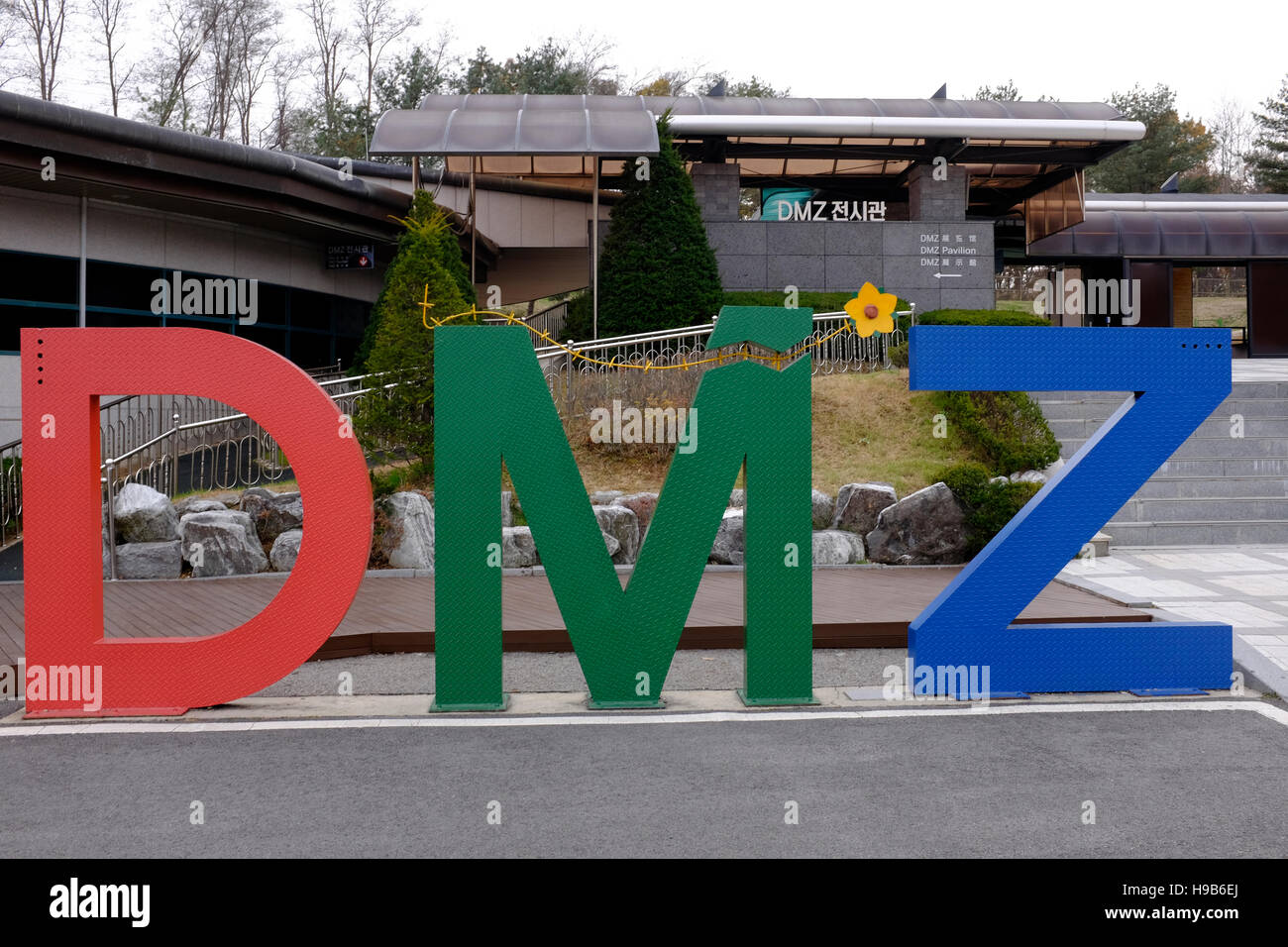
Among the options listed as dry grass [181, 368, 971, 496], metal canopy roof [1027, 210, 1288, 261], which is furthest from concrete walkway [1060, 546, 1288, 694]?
metal canopy roof [1027, 210, 1288, 261]

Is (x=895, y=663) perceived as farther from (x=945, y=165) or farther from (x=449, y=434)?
(x=945, y=165)

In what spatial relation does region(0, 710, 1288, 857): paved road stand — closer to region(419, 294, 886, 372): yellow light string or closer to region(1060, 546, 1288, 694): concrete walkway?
region(1060, 546, 1288, 694): concrete walkway

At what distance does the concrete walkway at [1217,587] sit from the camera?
6859 mm

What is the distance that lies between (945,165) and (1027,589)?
1665cm

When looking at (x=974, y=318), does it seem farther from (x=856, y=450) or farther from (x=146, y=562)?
(x=146, y=562)

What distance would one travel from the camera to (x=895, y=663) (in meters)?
7.21

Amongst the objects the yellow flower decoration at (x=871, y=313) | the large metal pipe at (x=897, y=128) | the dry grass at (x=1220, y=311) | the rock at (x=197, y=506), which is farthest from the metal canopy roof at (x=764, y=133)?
the dry grass at (x=1220, y=311)

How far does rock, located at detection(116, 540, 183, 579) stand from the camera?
34.0 feet

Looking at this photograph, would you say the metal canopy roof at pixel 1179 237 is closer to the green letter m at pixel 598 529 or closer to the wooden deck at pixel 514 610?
the wooden deck at pixel 514 610

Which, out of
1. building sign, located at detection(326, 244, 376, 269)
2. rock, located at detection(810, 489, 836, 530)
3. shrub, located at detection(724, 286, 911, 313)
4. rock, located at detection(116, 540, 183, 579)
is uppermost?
building sign, located at detection(326, 244, 376, 269)

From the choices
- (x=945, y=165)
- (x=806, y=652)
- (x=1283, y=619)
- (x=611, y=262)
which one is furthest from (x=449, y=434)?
(x=945, y=165)

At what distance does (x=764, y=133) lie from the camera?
19812 millimetres

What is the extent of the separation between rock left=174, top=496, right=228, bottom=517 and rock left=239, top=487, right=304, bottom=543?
0.27 meters

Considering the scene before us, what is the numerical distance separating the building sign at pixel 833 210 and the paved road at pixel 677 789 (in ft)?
62.0
